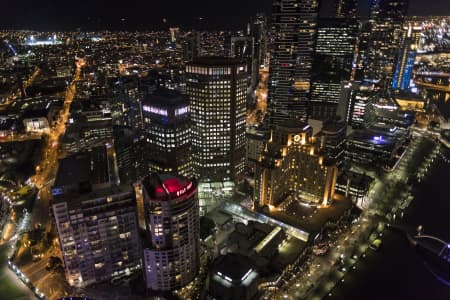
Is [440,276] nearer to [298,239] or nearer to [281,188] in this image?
[298,239]

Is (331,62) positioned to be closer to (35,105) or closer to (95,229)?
(95,229)

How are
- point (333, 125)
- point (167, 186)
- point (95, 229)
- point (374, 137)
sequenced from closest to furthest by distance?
point (167, 186) < point (95, 229) < point (333, 125) < point (374, 137)

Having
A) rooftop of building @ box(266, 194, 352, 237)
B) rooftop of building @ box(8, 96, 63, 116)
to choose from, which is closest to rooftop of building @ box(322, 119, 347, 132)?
rooftop of building @ box(266, 194, 352, 237)

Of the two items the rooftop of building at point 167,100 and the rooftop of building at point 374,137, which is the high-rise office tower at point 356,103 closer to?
the rooftop of building at point 374,137

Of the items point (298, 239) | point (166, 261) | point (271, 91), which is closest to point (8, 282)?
point (166, 261)

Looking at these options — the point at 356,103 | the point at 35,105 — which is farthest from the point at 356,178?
the point at 35,105

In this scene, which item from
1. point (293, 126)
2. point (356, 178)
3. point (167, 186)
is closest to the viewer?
point (167, 186)
